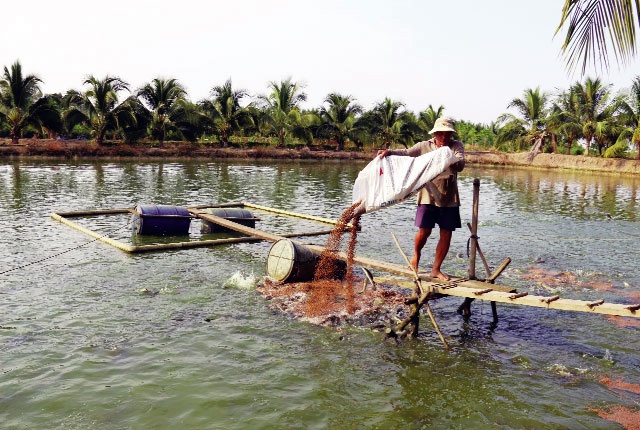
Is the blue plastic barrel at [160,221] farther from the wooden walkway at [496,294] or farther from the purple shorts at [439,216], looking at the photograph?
the purple shorts at [439,216]

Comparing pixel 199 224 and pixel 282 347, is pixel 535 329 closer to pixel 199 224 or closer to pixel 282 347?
pixel 282 347

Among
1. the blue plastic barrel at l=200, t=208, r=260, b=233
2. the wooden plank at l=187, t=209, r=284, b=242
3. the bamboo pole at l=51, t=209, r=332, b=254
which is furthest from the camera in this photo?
the blue plastic barrel at l=200, t=208, r=260, b=233

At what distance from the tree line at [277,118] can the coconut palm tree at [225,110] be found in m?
0.08

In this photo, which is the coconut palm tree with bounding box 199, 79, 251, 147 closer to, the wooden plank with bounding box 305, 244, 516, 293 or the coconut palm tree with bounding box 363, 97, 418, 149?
the coconut palm tree with bounding box 363, 97, 418, 149

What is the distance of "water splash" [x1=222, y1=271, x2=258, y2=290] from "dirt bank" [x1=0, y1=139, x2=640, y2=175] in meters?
29.0

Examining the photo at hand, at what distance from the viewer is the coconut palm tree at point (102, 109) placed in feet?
116

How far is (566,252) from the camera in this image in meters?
12.1

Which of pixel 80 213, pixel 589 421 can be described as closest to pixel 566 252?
pixel 589 421

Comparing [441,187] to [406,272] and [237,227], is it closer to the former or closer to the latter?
[406,272]

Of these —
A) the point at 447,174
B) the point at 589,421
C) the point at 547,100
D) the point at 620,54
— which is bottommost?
the point at 589,421

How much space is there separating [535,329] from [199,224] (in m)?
9.30

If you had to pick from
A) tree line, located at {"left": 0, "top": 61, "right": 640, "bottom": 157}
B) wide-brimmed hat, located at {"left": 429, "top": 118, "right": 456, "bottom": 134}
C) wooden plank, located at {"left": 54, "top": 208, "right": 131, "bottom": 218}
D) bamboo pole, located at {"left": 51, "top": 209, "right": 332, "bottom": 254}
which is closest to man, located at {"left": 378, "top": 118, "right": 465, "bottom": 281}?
wide-brimmed hat, located at {"left": 429, "top": 118, "right": 456, "bottom": 134}

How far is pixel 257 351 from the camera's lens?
5992 mm

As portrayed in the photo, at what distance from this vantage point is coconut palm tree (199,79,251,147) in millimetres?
40594
